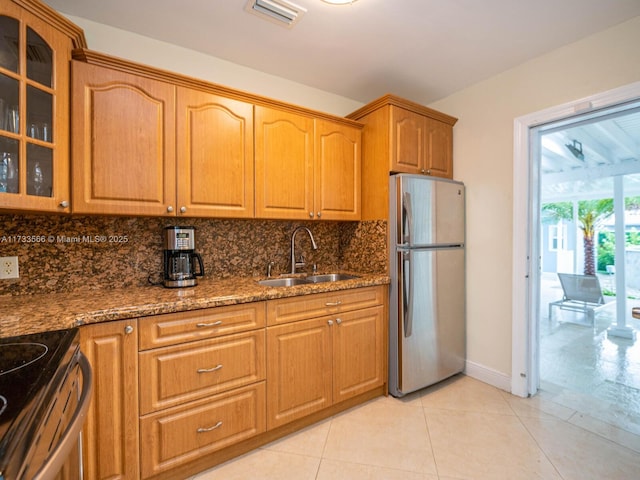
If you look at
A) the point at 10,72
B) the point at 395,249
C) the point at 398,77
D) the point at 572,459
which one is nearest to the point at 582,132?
the point at 398,77

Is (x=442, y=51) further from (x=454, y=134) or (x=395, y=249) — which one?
(x=395, y=249)

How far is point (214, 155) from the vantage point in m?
1.87

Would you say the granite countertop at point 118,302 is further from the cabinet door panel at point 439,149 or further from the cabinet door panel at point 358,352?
the cabinet door panel at point 439,149

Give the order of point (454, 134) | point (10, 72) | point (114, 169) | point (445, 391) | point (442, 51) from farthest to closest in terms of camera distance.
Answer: point (454, 134) → point (445, 391) → point (442, 51) → point (114, 169) → point (10, 72)

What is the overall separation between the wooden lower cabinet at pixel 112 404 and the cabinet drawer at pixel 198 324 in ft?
0.22

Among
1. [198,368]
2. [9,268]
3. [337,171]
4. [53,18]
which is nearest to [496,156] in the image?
[337,171]

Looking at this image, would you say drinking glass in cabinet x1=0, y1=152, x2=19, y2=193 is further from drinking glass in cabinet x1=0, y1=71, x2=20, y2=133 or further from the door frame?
the door frame

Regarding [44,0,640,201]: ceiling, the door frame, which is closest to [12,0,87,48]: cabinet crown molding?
[44,0,640,201]: ceiling

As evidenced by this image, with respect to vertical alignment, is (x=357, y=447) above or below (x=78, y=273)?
below

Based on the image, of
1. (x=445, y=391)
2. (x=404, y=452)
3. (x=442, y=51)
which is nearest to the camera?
(x=404, y=452)

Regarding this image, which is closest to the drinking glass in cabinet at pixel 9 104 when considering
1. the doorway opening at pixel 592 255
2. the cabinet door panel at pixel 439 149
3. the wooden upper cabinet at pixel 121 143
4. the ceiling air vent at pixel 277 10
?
the wooden upper cabinet at pixel 121 143

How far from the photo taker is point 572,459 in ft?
5.33

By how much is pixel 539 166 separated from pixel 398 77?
50.5 inches

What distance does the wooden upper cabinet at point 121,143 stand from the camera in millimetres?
1512
